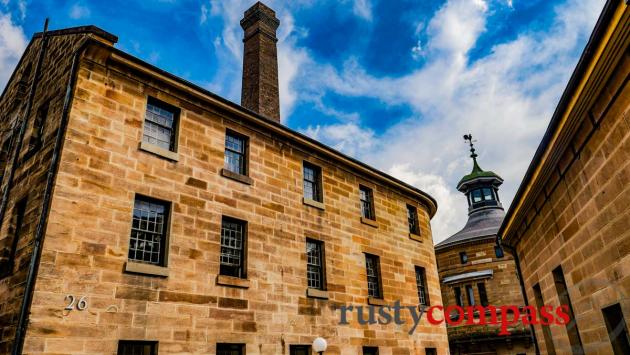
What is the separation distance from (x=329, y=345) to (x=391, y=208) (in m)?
6.82

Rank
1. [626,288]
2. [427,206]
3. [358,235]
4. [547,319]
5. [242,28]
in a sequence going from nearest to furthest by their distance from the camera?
[626,288] < [547,319] < [358,235] < [427,206] < [242,28]

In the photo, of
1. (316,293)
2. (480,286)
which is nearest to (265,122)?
(316,293)

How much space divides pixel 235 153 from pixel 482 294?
88.8 feet

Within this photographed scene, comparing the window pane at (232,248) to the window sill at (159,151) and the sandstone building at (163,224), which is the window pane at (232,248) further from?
the window sill at (159,151)

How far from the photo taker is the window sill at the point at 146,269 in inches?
376

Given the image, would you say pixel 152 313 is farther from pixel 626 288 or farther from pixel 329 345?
pixel 626 288

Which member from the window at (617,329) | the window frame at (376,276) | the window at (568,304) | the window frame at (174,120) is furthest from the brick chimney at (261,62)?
the window at (617,329)

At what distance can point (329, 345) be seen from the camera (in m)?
13.1

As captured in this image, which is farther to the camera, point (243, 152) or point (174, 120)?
point (243, 152)

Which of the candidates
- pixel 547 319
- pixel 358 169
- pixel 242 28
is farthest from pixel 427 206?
pixel 242 28

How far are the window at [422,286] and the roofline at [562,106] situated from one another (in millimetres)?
6395

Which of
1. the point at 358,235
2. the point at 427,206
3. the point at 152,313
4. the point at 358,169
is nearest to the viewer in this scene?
the point at 152,313

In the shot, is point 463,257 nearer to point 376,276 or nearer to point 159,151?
point 376,276

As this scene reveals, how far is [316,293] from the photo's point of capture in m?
13.2
